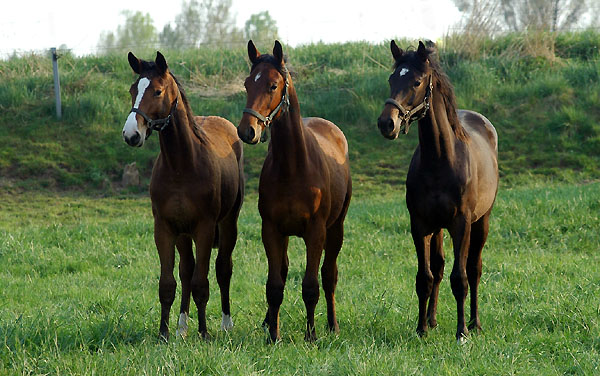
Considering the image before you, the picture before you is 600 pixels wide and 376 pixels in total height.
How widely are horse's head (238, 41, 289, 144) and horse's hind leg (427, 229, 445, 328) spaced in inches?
73.7

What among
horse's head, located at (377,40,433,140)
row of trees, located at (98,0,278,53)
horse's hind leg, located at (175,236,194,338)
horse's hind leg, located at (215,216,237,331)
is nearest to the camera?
horse's head, located at (377,40,433,140)

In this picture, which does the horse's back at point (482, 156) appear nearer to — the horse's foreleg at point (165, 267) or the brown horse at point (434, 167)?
the brown horse at point (434, 167)

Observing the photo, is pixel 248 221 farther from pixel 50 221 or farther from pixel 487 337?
pixel 487 337

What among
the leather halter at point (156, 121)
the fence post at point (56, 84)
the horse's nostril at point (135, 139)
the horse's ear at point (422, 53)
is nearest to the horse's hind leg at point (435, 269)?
the horse's ear at point (422, 53)

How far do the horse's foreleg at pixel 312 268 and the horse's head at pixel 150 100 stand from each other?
57.0 inches

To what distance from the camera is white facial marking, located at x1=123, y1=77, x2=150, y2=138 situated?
4871 mm

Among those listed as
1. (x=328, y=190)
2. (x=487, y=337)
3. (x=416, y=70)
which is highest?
(x=416, y=70)

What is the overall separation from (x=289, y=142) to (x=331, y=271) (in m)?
1.39

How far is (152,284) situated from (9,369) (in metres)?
3.13

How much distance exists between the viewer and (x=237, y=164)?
634cm

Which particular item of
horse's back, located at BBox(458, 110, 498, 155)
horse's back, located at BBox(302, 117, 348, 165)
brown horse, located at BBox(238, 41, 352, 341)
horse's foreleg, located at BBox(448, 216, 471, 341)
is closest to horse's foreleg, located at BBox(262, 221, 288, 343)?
brown horse, located at BBox(238, 41, 352, 341)

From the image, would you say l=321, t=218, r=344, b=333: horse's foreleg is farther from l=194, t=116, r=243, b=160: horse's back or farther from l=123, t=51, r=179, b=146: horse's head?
l=123, t=51, r=179, b=146: horse's head

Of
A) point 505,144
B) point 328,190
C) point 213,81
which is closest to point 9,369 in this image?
point 328,190

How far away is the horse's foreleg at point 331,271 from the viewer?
589 centimetres
